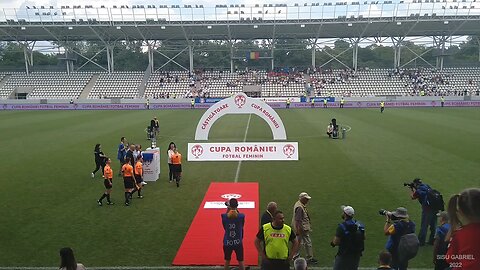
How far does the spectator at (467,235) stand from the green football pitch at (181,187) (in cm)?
485

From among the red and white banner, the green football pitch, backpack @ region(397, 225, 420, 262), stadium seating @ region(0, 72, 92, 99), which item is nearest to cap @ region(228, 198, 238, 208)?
the green football pitch

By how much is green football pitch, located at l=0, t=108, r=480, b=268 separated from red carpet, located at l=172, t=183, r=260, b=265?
0.87ft

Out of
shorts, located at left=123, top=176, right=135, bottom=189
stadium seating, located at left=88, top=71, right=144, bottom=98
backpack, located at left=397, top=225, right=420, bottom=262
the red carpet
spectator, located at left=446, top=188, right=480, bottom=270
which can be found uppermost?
stadium seating, located at left=88, top=71, right=144, bottom=98

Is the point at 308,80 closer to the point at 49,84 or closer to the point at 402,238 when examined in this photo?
the point at 49,84

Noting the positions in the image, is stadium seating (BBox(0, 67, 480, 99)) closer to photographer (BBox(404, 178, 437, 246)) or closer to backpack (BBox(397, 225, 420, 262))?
photographer (BBox(404, 178, 437, 246))

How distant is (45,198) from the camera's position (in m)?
12.4

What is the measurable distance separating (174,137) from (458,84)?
5078cm

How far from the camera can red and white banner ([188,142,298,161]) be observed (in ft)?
52.2

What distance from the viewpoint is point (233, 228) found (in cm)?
678

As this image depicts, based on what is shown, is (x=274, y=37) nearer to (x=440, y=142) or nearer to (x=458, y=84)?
(x=458, y=84)

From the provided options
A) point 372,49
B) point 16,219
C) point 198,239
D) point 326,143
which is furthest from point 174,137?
point 372,49

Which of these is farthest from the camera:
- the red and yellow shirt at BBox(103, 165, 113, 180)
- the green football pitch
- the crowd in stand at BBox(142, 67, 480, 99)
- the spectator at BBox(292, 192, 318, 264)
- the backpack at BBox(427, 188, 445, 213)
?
the crowd in stand at BBox(142, 67, 480, 99)

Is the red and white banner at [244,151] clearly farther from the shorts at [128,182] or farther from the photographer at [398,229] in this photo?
the photographer at [398,229]

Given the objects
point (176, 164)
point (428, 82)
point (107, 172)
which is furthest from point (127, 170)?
point (428, 82)
